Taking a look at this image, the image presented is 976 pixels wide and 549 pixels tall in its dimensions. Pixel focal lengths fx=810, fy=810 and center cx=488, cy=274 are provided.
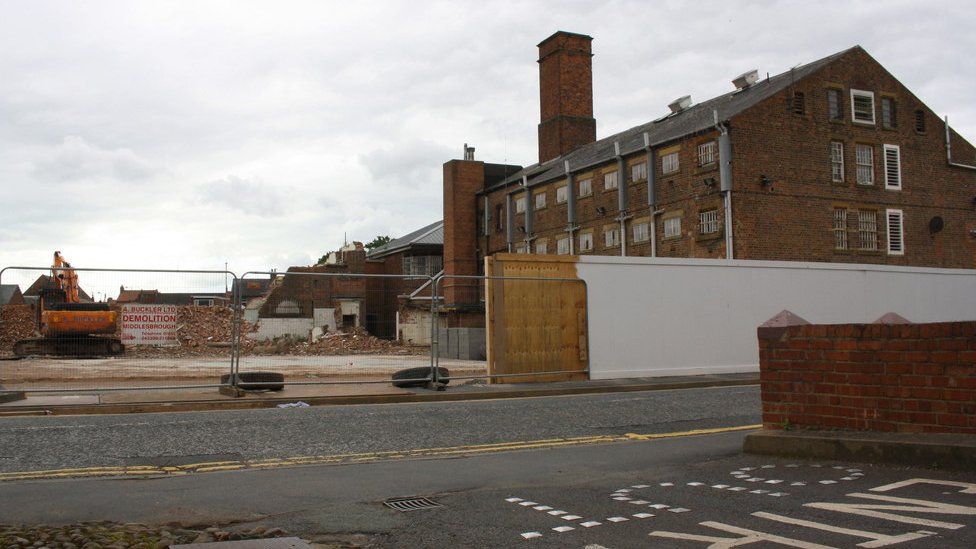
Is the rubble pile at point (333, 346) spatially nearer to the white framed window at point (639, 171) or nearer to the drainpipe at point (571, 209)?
the white framed window at point (639, 171)

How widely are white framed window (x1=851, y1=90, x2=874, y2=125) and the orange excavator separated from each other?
1224 inches

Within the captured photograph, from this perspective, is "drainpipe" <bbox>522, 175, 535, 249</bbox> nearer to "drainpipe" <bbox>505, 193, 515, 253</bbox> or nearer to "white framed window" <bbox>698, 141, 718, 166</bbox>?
"drainpipe" <bbox>505, 193, 515, 253</bbox>

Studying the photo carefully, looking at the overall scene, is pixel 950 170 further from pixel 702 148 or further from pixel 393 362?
pixel 393 362

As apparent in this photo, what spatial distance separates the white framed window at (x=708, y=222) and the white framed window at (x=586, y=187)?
28.2ft

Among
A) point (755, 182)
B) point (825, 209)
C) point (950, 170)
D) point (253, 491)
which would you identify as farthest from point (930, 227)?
point (253, 491)

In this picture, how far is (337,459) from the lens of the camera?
8.30 metres

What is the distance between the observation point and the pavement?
12320mm

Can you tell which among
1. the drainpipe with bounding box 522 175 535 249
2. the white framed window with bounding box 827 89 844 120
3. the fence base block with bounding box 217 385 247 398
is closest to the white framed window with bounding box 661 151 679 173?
the white framed window with bounding box 827 89 844 120

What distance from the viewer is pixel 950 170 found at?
37281 mm

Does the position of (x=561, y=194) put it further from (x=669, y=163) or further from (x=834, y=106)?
(x=834, y=106)

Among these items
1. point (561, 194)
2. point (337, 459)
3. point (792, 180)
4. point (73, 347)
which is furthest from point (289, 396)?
point (561, 194)

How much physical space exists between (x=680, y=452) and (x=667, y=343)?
1258 centimetres

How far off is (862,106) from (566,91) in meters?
19.6

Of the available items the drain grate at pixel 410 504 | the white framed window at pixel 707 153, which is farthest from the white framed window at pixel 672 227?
the drain grate at pixel 410 504
